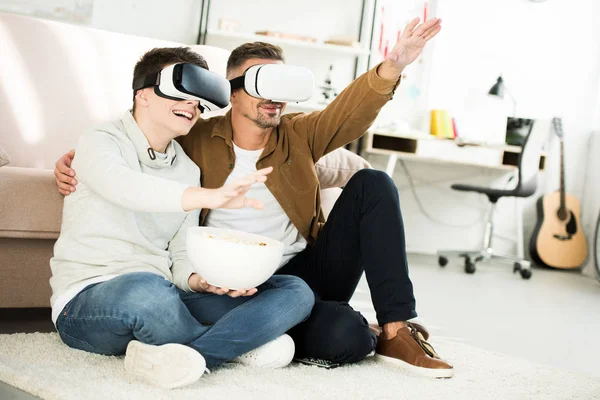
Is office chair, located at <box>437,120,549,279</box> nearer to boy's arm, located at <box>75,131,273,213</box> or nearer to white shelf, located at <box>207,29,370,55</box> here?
white shelf, located at <box>207,29,370,55</box>

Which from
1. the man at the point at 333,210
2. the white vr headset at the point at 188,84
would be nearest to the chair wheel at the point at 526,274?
the man at the point at 333,210

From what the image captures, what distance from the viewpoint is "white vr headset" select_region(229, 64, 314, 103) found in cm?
187

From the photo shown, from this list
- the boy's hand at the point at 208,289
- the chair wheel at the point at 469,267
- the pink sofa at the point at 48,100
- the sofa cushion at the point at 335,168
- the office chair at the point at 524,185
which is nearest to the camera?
the boy's hand at the point at 208,289

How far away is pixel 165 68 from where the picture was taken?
1.71 metres

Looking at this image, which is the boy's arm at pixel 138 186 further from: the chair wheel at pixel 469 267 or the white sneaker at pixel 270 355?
the chair wheel at pixel 469 267

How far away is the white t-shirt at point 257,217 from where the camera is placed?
76.1 inches

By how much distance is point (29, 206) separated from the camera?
1.91 m

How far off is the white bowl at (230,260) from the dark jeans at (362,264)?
0.90 ft

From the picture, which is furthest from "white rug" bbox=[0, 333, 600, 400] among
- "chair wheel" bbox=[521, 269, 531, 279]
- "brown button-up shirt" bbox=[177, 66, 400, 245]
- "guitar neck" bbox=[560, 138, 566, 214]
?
"guitar neck" bbox=[560, 138, 566, 214]

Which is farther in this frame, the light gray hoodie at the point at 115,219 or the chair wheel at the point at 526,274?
the chair wheel at the point at 526,274

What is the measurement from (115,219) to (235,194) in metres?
0.38

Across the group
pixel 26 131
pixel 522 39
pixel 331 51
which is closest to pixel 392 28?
pixel 331 51

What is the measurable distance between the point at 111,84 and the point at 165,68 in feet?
3.44

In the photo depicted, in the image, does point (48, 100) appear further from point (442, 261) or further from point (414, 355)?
point (442, 261)
